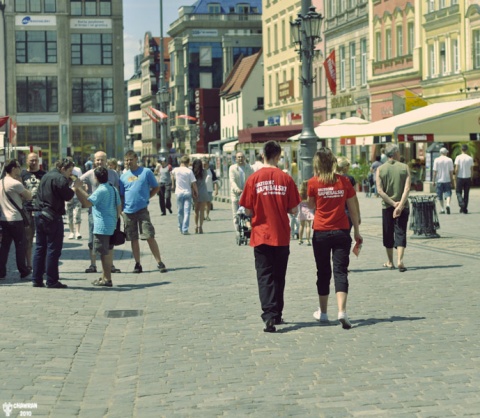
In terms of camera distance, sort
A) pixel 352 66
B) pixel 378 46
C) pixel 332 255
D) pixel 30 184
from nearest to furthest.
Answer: pixel 332 255, pixel 30 184, pixel 378 46, pixel 352 66

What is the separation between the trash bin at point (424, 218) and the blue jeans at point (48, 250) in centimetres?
A: 855

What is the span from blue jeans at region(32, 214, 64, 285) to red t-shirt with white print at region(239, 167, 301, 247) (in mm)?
4614

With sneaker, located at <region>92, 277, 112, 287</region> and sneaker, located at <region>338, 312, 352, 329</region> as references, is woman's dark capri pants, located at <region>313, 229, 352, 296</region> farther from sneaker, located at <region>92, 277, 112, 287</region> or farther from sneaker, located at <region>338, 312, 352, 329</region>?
sneaker, located at <region>92, 277, 112, 287</region>

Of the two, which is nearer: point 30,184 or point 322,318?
point 322,318

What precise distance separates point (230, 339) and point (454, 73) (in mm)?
39203

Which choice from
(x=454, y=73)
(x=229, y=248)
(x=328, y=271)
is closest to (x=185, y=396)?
(x=328, y=271)

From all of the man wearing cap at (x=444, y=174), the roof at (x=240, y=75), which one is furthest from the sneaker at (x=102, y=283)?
the roof at (x=240, y=75)

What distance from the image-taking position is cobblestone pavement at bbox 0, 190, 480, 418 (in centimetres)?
763

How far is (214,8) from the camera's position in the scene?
134375 millimetres

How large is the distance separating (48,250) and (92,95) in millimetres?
72737

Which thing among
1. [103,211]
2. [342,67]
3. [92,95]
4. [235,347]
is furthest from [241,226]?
[92,95]

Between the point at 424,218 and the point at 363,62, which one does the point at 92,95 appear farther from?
the point at 424,218

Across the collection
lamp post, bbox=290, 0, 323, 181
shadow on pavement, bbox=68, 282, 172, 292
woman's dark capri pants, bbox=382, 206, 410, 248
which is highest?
lamp post, bbox=290, 0, 323, 181

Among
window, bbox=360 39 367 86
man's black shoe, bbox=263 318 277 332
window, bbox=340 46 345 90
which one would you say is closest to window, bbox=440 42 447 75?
window, bbox=360 39 367 86
